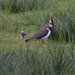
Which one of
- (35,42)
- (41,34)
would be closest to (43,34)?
(41,34)

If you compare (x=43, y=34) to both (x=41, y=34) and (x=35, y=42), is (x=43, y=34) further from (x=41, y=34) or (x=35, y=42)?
(x=35, y=42)

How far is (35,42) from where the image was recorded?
8.15 meters

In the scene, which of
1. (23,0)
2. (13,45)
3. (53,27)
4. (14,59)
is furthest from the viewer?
(23,0)

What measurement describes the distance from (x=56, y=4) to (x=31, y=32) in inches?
155

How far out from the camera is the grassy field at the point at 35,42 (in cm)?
513

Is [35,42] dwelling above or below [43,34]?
below

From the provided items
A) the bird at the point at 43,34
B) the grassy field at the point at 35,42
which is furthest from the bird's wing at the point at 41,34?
the grassy field at the point at 35,42

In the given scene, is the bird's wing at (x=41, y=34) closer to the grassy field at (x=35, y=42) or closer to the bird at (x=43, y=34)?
the bird at (x=43, y=34)

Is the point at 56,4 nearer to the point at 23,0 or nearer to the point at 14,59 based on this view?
the point at 23,0

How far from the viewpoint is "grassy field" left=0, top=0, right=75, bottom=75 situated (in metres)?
5.13

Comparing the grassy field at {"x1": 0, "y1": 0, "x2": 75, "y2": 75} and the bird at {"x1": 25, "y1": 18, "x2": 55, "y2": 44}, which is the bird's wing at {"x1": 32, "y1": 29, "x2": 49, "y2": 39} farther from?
the grassy field at {"x1": 0, "y1": 0, "x2": 75, "y2": 75}

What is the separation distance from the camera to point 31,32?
9180 mm

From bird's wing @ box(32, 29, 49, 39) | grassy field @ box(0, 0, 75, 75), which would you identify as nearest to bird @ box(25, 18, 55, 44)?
bird's wing @ box(32, 29, 49, 39)

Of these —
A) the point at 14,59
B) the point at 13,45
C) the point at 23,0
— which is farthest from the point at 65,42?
the point at 23,0
